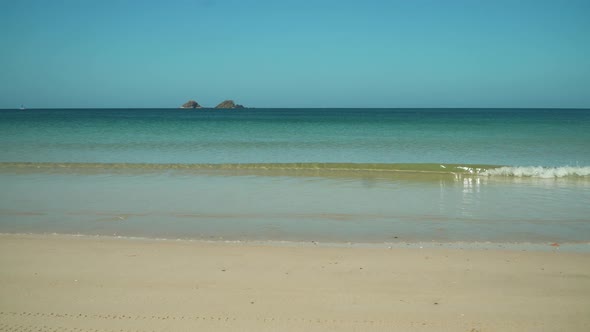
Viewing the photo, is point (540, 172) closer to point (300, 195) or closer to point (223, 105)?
point (300, 195)

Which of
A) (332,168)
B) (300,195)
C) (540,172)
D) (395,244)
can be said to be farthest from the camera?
(332,168)

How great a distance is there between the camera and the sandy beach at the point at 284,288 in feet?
14.4

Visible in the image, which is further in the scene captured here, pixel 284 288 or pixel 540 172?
pixel 540 172

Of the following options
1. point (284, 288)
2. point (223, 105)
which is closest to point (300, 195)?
point (284, 288)

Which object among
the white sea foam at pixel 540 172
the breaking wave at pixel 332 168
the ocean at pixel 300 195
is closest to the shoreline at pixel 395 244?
the ocean at pixel 300 195

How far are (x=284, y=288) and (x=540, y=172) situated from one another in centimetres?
1325

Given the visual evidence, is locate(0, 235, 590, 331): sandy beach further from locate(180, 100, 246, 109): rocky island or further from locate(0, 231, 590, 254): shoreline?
locate(180, 100, 246, 109): rocky island

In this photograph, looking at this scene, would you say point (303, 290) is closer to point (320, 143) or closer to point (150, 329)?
point (150, 329)

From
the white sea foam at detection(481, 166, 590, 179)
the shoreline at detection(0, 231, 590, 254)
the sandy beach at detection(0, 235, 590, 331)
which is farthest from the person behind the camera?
the white sea foam at detection(481, 166, 590, 179)

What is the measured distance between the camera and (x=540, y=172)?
15.8 metres

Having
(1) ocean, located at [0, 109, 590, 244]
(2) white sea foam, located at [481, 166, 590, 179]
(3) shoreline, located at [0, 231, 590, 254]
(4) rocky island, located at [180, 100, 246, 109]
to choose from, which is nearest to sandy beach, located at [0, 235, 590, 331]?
(3) shoreline, located at [0, 231, 590, 254]

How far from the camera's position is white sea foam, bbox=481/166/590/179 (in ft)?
50.9

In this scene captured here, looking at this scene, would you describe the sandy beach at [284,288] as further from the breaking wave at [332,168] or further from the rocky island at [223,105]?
the rocky island at [223,105]

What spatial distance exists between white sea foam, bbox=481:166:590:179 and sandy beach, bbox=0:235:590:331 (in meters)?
Result: 9.90
